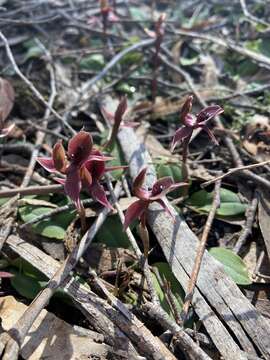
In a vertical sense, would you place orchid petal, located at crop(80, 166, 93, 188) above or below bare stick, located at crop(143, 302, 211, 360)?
above

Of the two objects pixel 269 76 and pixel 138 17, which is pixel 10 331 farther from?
pixel 138 17

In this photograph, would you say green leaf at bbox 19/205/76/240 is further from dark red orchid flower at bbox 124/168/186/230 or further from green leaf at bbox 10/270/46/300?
dark red orchid flower at bbox 124/168/186/230

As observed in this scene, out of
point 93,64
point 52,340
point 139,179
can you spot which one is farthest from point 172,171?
point 93,64

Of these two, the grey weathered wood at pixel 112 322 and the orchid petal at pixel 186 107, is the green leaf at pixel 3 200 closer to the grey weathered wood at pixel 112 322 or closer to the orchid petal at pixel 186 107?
the grey weathered wood at pixel 112 322

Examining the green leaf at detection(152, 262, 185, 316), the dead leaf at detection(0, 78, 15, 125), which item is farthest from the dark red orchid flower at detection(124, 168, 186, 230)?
the dead leaf at detection(0, 78, 15, 125)

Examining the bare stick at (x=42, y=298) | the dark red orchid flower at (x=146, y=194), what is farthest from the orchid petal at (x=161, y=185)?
the bare stick at (x=42, y=298)

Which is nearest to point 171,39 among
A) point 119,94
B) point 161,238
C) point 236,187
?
point 119,94
